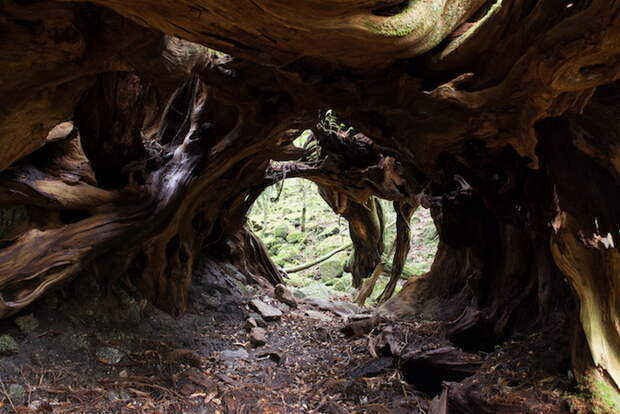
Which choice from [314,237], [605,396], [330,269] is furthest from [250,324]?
[314,237]

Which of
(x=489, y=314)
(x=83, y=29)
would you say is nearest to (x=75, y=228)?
(x=83, y=29)

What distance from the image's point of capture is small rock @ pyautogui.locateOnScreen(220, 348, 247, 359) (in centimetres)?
466

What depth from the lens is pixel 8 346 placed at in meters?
3.09

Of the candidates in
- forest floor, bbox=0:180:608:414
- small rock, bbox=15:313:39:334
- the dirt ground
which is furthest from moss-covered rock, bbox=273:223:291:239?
small rock, bbox=15:313:39:334

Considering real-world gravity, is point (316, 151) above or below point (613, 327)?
above

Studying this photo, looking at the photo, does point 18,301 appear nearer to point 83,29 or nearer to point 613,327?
point 83,29

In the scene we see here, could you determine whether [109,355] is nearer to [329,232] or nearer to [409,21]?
[409,21]

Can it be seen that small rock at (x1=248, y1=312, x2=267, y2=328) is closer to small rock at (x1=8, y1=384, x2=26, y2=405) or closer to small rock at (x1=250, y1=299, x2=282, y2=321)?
small rock at (x1=250, y1=299, x2=282, y2=321)

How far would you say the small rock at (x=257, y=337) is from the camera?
514 cm

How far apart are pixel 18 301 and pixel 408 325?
440 centimetres

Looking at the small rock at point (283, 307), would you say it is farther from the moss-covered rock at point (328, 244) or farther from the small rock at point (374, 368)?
the moss-covered rock at point (328, 244)

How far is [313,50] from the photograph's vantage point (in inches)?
88.0

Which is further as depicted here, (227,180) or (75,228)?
(227,180)


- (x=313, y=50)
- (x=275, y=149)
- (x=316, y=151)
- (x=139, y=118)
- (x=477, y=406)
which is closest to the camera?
(x=313, y=50)
